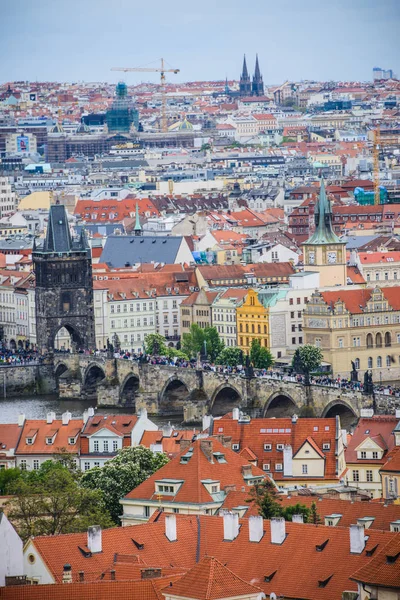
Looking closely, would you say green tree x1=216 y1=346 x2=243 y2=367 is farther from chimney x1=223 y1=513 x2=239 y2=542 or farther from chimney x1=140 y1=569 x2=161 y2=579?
Result: chimney x1=140 y1=569 x2=161 y2=579

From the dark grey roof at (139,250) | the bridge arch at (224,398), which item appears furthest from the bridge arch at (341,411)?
the dark grey roof at (139,250)

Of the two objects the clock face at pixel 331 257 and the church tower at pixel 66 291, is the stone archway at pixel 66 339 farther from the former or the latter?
the clock face at pixel 331 257

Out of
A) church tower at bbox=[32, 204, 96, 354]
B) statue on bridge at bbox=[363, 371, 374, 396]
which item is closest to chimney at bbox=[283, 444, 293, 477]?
statue on bridge at bbox=[363, 371, 374, 396]

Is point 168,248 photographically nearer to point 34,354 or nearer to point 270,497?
point 34,354

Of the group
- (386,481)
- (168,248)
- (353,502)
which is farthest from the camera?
(168,248)

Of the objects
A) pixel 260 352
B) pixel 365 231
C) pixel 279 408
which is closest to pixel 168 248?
pixel 365 231

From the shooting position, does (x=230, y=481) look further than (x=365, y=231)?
No

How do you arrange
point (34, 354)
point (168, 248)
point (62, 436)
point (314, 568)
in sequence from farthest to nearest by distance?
point (168, 248) < point (34, 354) < point (62, 436) < point (314, 568)
